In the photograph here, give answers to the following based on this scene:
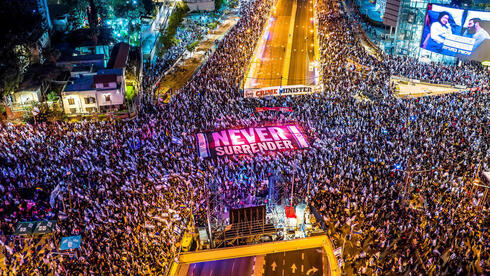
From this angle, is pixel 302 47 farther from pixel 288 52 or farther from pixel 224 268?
pixel 224 268

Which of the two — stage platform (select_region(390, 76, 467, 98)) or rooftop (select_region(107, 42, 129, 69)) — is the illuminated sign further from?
rooftop (select_region(107, 42, 129, 69))

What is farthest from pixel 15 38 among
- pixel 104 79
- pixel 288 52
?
pixel 288 52

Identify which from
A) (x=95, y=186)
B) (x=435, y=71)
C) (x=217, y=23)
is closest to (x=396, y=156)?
(x=95, y=186)

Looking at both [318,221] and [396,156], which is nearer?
[318,221]

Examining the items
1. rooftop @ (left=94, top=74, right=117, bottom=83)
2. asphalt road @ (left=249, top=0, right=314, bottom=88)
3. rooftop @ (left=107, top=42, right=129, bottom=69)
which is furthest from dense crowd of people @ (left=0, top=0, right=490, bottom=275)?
asphalt road @ (left=249, top=0, right=314, bottom=88)

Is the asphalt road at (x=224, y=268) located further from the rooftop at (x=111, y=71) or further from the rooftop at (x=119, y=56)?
the rooftop at (x=119, y=56)

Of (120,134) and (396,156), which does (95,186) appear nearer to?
(120,134)
